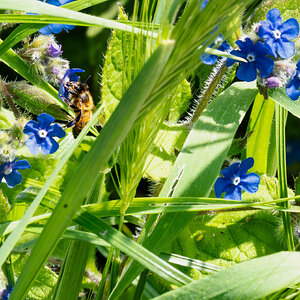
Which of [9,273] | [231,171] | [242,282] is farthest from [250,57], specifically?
[9,273]

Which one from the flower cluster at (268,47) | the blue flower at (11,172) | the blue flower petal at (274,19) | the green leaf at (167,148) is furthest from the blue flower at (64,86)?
the blue flower petal at (274,19)

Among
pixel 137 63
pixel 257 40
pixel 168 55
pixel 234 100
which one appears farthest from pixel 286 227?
pixel 168 55

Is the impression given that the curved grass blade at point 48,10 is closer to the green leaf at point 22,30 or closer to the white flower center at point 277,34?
the green leaf at point 22,30

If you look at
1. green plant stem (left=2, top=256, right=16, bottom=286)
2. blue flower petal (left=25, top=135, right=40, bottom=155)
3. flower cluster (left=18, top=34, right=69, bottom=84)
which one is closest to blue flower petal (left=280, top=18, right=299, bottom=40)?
flower cluster (left=18, top=34, right=69, bottom=84)

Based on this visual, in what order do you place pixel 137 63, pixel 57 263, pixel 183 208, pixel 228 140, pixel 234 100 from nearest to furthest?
pixel 137 63, pixel 183 208, pixel 228 140, pixel 234 100, pixel 57 263

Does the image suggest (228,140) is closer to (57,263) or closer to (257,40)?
(257,40)

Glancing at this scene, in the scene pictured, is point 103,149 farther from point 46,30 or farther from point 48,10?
point 46,30
